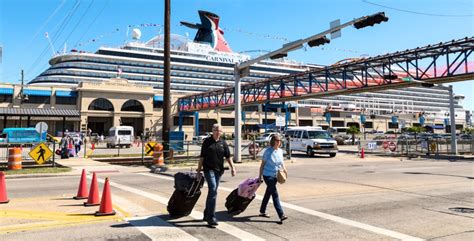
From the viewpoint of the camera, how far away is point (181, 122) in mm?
71812

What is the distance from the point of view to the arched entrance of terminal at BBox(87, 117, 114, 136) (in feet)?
221

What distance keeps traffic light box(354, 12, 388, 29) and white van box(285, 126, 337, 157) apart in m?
13.2

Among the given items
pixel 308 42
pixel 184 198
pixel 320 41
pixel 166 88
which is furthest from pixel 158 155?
pixel 184 198

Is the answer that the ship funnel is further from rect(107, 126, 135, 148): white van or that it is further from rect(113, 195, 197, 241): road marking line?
rect(113, 195, 197, 241): road marking line

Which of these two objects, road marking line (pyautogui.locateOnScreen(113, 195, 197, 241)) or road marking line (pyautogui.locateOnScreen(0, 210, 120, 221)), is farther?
road marking line (pyautogui.locateOnScreen(0, 210, 120, 221))

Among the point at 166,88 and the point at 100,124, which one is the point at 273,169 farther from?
the point at 100,124

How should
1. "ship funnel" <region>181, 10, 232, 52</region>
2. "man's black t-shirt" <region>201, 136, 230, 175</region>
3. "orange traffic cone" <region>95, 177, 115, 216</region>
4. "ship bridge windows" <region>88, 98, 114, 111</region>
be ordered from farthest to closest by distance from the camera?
1. "ship funnel" <region>181, 10, 232, 52</region>
2. "ship bridge windows" <region>88, 98, 114, 111</region>
3. "orange traffic cone" <region>95, 177, 115, 216</region>
4. "man's black t-shirt" <region>201, 136, 230, 175</region>

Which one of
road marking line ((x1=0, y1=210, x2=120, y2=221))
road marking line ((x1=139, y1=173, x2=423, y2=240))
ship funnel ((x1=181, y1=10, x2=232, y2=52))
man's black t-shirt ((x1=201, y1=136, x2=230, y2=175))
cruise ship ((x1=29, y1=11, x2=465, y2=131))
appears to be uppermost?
ship funnel ((x1=181, y1=10, x2=232, y2=52))

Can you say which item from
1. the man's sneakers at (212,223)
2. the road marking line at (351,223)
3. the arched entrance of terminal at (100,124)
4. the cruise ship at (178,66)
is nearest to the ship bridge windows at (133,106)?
the arched entrance of terminal at (100,124)

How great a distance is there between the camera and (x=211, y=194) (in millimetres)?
6125

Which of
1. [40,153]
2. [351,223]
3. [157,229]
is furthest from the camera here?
[40,153]

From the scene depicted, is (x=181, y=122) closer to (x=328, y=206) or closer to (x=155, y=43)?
(x=155, y=43)

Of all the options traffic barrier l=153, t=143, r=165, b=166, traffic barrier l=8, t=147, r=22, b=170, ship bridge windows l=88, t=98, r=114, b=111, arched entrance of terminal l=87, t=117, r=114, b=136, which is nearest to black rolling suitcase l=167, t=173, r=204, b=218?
traffic barrier l=153, t=143, r=165, b=166

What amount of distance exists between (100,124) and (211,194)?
224 ft
